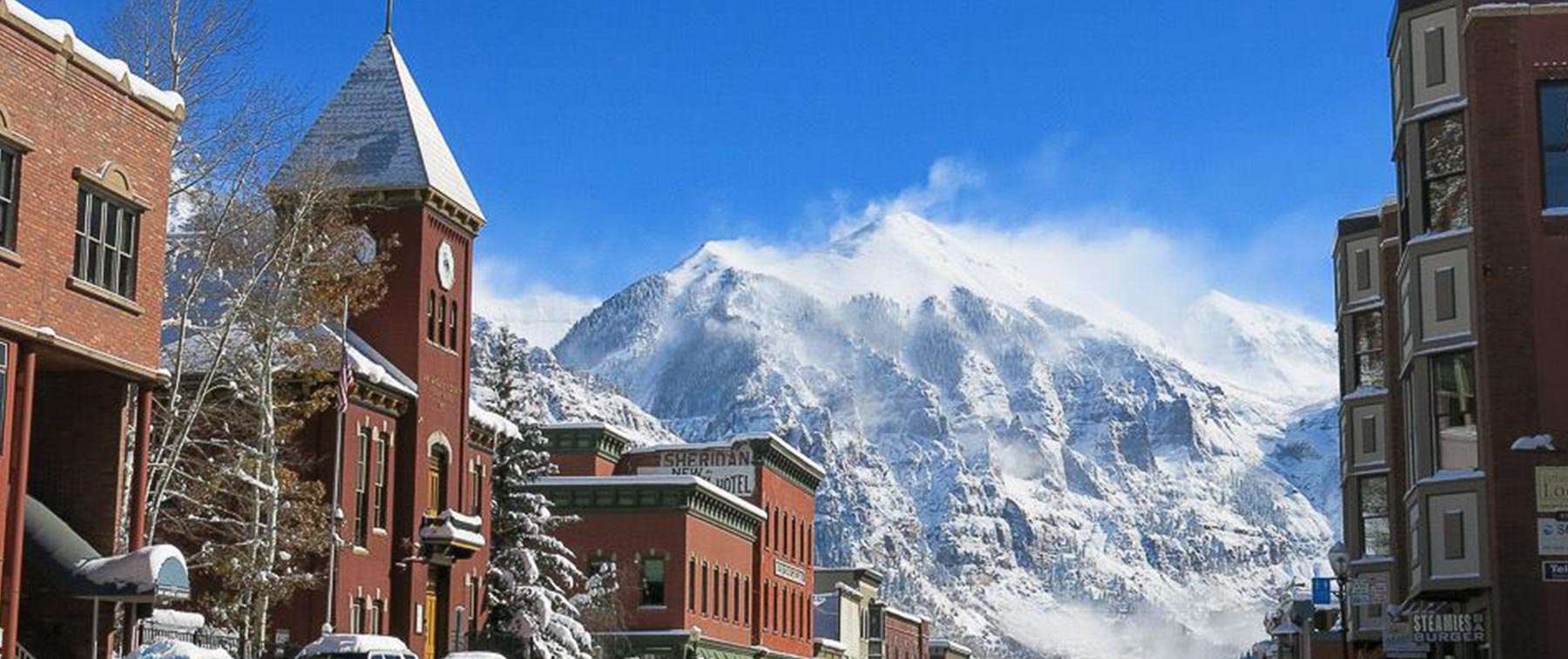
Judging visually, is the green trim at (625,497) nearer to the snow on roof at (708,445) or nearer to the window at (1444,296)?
the snow on roof at (708,445)

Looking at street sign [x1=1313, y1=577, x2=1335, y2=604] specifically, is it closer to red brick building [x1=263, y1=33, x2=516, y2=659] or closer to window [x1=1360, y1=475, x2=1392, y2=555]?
window [x1=1360, y1=475, x2=1392, y2=555]

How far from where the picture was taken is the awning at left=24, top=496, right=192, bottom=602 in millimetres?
36094

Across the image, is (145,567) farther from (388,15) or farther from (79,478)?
(388,15)

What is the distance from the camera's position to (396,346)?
5725 centimetres

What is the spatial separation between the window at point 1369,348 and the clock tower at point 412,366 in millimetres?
25356

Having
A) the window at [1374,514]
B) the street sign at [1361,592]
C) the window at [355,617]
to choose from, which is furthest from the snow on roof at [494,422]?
the window at [1374,514]

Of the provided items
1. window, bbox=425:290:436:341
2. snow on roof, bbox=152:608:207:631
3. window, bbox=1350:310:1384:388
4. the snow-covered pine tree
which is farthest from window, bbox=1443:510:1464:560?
window, bbox=425:290:436:341

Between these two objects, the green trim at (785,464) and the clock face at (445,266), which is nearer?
the clock face at (445,266)

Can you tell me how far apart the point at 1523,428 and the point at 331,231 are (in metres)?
25.2

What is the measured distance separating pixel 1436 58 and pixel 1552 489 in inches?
382

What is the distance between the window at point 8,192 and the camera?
111 feet

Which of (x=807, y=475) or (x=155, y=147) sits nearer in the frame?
(x=155, y=147)

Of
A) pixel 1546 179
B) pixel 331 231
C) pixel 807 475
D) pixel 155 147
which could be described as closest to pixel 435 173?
pixel 331 231

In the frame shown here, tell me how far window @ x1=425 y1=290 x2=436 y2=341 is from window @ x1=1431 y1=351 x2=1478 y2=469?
2617 cm
